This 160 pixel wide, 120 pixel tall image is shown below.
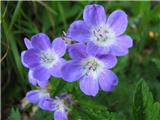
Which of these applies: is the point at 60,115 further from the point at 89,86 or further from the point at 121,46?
the point at 121,46

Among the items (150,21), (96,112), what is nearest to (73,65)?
(96,112)

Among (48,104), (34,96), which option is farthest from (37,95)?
(48,104)

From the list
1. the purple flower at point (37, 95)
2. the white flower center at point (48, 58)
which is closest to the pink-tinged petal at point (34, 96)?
the purple flower at point (37, 95)

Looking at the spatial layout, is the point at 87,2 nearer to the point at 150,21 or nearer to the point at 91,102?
the point at 150,21

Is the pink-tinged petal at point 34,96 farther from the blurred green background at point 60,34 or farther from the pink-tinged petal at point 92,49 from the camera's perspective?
the pink-tinged petal at point 92,49

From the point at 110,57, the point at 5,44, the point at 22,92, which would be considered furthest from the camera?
the point at 22,92

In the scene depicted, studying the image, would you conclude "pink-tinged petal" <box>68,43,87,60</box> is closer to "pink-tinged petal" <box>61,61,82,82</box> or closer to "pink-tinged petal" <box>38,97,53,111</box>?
"pink-tinged petal" <box>61,61,82,82</box>
